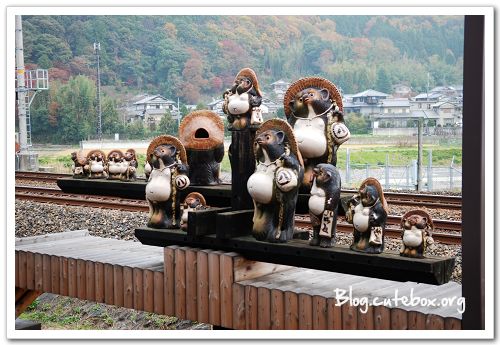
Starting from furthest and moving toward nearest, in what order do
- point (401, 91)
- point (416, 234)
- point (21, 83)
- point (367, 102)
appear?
point (401, 91), point (367, 102), point (21, 83), point (416, 234)

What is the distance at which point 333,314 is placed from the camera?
4.36 m

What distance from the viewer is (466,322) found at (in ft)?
12.3

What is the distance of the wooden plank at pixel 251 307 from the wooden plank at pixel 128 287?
105cm

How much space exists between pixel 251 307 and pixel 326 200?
0.89 metres

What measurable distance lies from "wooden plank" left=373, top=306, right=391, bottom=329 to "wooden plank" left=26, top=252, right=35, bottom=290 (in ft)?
10.4

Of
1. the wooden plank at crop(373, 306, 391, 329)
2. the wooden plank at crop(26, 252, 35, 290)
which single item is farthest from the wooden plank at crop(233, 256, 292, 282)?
the wooden plank at crop(26, 252, 35, 290)

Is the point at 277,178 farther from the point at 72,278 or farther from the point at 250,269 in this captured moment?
the point at 72,278

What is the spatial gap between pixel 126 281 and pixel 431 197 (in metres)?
5.67

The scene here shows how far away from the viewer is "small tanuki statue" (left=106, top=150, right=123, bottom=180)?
21.4ft

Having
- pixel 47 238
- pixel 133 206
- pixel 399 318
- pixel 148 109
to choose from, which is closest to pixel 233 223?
pixel 399 318

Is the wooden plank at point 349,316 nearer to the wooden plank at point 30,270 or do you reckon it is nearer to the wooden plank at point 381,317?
the wooden plank at point 381,317

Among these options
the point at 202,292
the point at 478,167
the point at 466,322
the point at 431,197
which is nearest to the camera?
the point at 478,167

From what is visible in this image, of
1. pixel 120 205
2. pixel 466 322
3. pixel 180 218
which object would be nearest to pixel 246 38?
pixel 120 205
